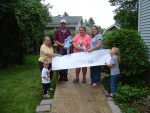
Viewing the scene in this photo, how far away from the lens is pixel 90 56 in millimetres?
6082

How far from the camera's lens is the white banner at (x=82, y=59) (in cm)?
602

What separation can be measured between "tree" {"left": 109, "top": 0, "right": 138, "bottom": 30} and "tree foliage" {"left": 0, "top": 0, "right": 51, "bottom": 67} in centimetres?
1358

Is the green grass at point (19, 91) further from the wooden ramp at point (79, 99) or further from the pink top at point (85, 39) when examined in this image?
the pink top at point (85, 39)

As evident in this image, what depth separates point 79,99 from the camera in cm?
514

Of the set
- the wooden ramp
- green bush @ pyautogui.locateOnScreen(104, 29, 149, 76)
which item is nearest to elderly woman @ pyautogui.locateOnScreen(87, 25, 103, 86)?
the wooden ramp

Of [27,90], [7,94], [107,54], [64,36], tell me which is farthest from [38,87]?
[107,54]

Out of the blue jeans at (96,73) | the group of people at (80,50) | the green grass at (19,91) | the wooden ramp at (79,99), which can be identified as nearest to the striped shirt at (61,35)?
the group of people at (80,50)

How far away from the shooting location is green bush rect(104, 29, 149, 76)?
254 inches

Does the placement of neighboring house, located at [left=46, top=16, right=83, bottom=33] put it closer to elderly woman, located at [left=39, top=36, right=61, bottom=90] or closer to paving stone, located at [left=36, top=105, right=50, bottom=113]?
elderly woman, located at [left=39, top=36, right=61, bottom=90]

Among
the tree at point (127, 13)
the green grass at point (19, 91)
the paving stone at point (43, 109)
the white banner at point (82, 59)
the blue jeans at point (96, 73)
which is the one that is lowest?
Result: the green grass at point (19, 91)

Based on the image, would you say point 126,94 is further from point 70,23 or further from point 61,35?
point 70,23

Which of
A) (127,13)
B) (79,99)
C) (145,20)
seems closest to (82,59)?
(79,99)

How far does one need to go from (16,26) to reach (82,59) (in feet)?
18.6

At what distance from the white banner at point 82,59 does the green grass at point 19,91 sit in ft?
3.40
